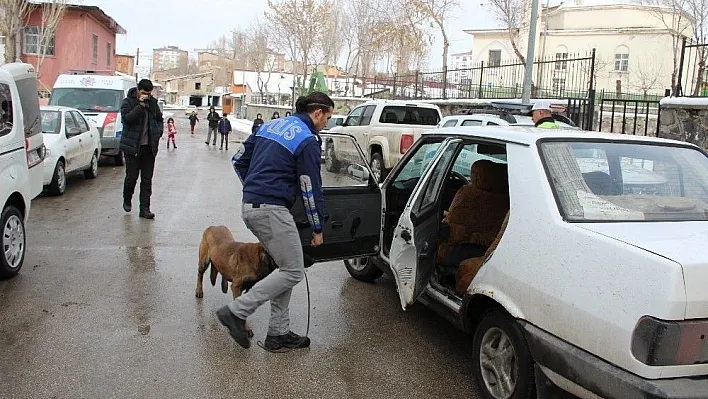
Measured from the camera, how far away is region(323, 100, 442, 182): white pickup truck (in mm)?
15000

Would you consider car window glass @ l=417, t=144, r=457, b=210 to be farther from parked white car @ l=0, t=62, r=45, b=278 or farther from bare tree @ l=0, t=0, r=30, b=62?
bare tree @ l=0, t=0, r=30, b=62

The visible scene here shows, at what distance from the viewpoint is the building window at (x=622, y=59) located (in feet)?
140

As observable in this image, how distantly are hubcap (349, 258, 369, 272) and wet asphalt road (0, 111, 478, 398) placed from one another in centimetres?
14

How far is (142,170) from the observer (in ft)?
28.5

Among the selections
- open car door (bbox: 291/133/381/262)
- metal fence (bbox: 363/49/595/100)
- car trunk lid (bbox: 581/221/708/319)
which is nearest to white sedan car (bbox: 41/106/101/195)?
open car door (bbox: 291/133/381/262)

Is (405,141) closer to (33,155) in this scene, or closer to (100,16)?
(33,155)

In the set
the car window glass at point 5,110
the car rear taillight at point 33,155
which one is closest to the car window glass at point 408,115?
the car rear taillight at point 33,155

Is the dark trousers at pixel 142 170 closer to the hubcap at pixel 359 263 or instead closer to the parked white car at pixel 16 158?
the parked white car at pixel 16 158

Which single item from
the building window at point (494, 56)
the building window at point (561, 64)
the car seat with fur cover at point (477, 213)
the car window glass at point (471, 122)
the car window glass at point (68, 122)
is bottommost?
the car seat with fur cover at point (477, 213)

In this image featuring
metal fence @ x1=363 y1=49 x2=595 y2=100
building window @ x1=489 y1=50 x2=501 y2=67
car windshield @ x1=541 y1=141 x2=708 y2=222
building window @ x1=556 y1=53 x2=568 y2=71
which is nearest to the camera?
car windshield @ x1=541 y1=141 x2=708 y2=222

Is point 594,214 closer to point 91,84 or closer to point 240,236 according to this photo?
point 240,236

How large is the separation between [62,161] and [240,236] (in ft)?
15.6

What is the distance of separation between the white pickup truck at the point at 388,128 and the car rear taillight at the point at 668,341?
470 inches

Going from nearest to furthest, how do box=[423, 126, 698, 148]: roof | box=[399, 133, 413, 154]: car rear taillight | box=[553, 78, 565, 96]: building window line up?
box=[423, 126, 698, 148]: roof
box=[399, 133, 413, 154]: car rear taillight
box=[553, 78, 565, 96]: building window
